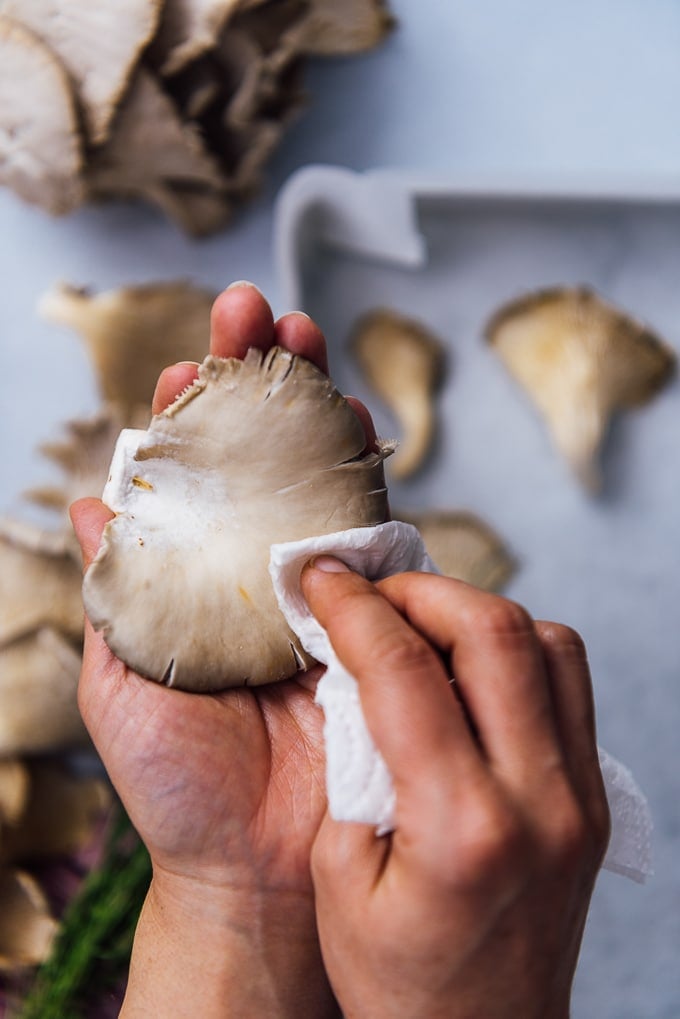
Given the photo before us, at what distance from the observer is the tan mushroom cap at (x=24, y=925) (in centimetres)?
107

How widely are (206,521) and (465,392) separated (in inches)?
22.4

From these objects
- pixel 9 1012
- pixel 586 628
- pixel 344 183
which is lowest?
pixel 9 1012

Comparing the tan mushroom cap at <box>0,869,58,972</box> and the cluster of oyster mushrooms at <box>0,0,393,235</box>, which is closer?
the cluster of oyster mushrooms at <box>0,0,393,235</box>

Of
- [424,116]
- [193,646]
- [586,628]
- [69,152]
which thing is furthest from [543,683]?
[424,116]

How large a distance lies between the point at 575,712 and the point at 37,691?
2.34 ft

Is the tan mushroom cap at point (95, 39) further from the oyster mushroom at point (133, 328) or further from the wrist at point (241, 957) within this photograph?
the wrist at point (241, 957)

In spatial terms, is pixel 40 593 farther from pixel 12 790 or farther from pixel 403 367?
pixel 403 367

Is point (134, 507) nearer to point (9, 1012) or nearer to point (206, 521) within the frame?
point (206, 521)

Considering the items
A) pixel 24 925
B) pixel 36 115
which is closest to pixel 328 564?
pixel 36 115

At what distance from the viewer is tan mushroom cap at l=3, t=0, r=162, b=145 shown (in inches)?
35.9

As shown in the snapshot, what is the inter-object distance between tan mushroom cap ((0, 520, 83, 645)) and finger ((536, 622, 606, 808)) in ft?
2.16

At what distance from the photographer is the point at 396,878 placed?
0.47 m

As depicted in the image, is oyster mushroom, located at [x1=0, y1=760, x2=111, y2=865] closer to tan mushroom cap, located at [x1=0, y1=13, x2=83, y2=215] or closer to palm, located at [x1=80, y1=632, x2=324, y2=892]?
palm, located at [x1=80, y1=632, x2=324, y2=892]

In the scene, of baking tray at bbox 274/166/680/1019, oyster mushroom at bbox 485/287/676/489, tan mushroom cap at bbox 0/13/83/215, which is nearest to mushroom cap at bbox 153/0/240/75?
tan mushroom cap at bbox 0/13/83/215
